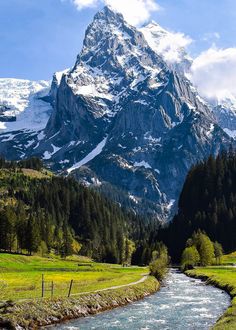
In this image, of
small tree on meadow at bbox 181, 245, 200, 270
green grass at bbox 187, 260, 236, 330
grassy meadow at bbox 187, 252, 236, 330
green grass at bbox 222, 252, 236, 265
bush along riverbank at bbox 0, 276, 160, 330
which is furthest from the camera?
green grass at bbox 222, 252, 236, 265

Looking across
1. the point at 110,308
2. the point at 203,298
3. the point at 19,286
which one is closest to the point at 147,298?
the point at 203,298

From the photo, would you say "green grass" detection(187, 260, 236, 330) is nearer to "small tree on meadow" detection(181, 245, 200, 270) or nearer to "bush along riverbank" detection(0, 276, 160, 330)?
"bush along riverbank" detection(0, 276, 160, 330)

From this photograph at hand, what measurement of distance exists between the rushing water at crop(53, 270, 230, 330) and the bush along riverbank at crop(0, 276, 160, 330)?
1.52 metres

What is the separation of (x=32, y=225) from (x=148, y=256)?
56717 millimetres

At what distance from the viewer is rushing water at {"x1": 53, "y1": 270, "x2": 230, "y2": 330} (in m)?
51.5

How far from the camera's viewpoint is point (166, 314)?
196 ft

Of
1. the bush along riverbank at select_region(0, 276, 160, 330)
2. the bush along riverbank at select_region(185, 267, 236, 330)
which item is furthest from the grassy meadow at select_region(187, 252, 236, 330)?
the bush along riverbank at select_region(0, 276, 160, 330)

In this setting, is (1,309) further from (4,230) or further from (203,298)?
(4,230)

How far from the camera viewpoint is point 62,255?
18300cm

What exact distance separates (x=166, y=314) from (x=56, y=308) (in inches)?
584

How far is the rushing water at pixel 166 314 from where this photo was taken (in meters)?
51.5

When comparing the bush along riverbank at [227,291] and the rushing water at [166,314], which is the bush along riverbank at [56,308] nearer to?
the rushing water at [166,314]

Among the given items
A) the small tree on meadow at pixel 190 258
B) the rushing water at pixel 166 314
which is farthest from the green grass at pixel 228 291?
the small tree on meadow at pixel 190 258

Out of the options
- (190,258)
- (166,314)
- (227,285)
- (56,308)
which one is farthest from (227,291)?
(190,258)
